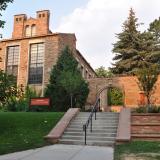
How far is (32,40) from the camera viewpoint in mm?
39156

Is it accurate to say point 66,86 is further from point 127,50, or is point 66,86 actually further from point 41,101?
point 127,50

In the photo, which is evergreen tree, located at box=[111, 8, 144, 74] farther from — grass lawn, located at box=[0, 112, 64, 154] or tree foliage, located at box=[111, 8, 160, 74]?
grass lawn, located at box=[0, 112, 64, 154]

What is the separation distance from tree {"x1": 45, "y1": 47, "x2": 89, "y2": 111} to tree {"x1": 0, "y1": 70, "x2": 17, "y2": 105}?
1198 cm

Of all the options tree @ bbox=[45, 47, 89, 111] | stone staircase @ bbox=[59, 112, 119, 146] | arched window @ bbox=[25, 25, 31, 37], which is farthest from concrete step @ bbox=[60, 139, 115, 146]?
arched window @ bbox=[25, 25, 31, 37]

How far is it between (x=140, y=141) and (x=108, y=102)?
20459 mm

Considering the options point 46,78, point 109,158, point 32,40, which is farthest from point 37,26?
point 109,158

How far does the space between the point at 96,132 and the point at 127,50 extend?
28712 mm

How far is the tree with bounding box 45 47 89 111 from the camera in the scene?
2783cm

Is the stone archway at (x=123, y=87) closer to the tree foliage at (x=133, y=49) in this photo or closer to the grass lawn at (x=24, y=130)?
the tree foliage at (x=133, y=49)

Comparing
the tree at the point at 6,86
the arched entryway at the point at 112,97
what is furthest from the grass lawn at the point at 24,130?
the arched entryway at the point at 112,97

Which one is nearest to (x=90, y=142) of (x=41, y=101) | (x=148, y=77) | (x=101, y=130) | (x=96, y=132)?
(x=96, y=132)

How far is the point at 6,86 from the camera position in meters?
15.3

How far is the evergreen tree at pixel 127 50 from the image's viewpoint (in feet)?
143

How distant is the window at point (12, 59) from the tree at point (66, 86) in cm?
963
